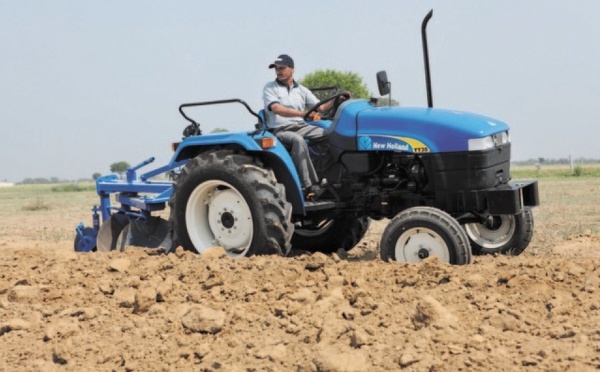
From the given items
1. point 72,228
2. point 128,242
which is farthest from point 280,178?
point 72,228

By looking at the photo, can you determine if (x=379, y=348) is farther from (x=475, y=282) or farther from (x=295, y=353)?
(x=475, y=282)

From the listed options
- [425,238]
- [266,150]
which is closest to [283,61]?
[266,150]

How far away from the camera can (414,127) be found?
22.1 ft

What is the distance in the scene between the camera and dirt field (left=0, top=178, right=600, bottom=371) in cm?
419

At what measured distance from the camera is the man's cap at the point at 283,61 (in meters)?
7.49

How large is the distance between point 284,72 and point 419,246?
230cm

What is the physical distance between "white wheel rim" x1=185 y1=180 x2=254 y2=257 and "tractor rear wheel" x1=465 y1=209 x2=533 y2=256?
7.54ft

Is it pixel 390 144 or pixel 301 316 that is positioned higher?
pixel 390 144

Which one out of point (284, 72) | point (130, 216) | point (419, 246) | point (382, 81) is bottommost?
point (419, 246)

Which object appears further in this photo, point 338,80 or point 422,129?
point 338,80

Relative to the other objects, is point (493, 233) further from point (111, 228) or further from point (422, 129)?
point (111, 228)

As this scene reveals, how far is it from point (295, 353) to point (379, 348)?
1.57 feet

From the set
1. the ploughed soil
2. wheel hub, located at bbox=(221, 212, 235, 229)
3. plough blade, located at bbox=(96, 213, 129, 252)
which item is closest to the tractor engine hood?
the ploughed soil

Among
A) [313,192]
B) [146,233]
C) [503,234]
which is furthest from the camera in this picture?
[146,233]
